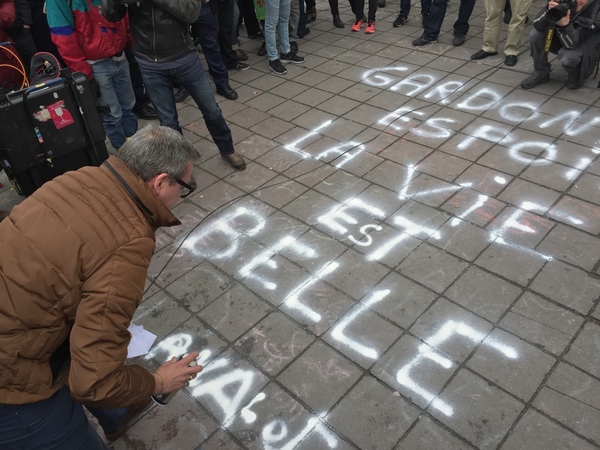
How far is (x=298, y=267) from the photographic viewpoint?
356 centimetres

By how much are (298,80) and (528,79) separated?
268cm

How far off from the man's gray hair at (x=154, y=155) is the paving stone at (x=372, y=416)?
1550mm

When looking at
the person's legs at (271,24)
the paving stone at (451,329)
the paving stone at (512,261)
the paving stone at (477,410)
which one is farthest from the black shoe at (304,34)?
the paving stone at (477,410)

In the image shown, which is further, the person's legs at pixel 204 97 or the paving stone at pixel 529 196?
the person's legs at pixel 204 97

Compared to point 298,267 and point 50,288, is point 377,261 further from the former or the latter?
point 50,288

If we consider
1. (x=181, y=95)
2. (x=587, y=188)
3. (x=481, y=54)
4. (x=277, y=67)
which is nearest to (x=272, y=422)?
(x=587, y=188)

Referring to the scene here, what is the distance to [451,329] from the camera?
3.00 m

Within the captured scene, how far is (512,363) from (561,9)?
380 cm

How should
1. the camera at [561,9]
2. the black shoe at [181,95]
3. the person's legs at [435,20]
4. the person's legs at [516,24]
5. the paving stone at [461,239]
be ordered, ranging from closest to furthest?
the paving stone at [461,239]
the camera at [561,9]
the person's legs at [516,24]
the black shoe at [181,95]
the person's legs at [435,20]

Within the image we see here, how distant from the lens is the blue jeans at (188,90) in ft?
13.6

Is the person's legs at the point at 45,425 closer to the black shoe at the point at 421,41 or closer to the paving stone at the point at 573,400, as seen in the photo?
the paving stone at the point at 573,400

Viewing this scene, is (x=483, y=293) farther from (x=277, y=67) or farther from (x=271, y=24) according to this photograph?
(x=271, y=24)

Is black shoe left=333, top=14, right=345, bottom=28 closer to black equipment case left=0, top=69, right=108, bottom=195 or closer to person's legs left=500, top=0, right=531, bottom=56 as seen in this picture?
person's legs left=500, top=0, right=531, bottom=56

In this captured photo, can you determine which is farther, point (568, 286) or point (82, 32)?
point (82, 32)
